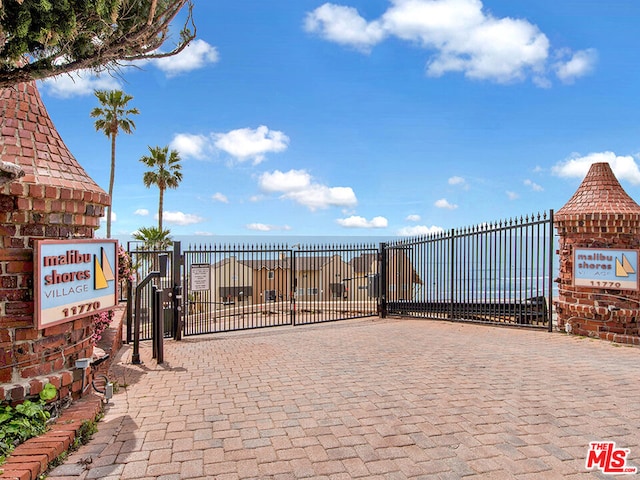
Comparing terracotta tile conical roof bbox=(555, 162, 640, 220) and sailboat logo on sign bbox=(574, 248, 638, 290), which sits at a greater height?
terracotta tile conical roof bbox=(555, 162, 640, 220)

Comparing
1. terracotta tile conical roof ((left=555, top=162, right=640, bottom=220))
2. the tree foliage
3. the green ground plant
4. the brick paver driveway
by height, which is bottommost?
the brick paver driveway

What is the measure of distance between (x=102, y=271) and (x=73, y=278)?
45 cm

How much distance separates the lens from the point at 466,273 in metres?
10.6

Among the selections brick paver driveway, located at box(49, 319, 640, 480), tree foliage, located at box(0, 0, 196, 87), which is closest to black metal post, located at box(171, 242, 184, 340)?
brick paver driveway, located at box(49, 319, 640, 480)

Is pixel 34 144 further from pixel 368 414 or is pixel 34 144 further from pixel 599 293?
pixel 599 293

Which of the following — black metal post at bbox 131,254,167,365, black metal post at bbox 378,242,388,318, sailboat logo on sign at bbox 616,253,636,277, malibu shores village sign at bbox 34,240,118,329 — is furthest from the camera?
black metal post at bbox 378,242,388,318

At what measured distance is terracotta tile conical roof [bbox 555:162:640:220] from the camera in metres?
8.05

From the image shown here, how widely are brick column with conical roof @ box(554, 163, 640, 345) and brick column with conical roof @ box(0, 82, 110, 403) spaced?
836 centimetres

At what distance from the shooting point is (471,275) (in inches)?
412

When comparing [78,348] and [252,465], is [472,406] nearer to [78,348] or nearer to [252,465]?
[252,465]

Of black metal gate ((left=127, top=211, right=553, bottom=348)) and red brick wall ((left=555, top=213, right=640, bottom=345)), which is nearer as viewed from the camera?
red brick wall ((left=555, top=213, right=640, bottom=345))

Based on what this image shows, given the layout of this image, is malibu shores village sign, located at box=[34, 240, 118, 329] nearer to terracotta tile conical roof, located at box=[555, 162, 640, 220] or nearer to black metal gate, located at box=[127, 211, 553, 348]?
black metal gate, located at box=[127, 211, 553, 348]

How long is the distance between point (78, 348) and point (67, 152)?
2115 millimetres

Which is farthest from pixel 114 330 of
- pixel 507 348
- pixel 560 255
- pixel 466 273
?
pixel 560 255
